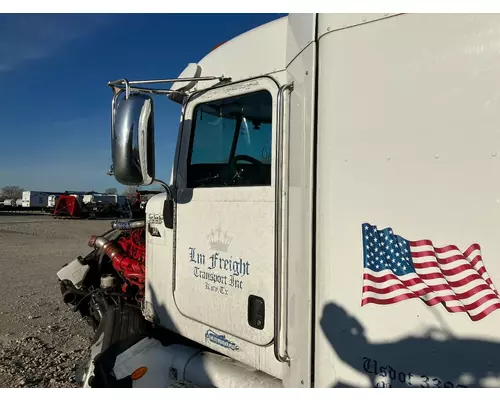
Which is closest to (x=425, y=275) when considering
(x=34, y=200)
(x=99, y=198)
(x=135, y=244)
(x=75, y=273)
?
(x=135, y=244)

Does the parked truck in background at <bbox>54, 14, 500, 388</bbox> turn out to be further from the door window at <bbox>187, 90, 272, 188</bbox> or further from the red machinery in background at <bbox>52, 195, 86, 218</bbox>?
the red machinery in background at <bbox>52, 195, 86, 218</bbox>

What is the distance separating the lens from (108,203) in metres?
35.1

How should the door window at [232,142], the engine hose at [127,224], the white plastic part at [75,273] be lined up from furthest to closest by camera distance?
the white plastic part at [75,273], the engine hose at [127,224], the door window at [232,142]

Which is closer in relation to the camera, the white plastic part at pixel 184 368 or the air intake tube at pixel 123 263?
the white plastic part at pixel 184 368

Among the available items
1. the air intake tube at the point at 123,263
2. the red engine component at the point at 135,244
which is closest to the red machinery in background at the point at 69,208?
the air intake tube at the point at 123,263

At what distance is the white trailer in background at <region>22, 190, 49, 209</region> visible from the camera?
41.5m

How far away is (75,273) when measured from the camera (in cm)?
449

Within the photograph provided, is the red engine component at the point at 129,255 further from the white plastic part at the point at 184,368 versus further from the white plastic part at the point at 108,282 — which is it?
the white plastic part at the point at 184,368

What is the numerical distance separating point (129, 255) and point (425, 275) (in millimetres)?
3263

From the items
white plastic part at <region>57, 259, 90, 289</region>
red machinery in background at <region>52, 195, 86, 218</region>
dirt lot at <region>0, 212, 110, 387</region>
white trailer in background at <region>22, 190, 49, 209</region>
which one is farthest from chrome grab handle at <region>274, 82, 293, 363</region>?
white trailer in background at <region>22, 190, 49, 209</region>

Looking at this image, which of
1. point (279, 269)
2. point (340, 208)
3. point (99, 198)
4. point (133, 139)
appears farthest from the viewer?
point (99, 198)

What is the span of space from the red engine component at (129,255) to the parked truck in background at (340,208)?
1255mm

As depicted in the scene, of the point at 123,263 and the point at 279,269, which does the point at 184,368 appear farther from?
the point at 123,263

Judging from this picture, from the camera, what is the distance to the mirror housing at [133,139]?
219 cm
